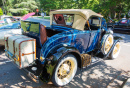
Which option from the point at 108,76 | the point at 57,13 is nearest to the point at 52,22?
the point at 57,13

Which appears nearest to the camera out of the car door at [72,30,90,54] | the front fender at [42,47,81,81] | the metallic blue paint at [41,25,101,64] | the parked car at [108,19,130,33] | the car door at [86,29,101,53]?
the front fender at [42,47,81,81]

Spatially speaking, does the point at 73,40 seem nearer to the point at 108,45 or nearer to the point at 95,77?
the point at 95,77

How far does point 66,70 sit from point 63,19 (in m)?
2.05

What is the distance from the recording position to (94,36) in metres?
4.18

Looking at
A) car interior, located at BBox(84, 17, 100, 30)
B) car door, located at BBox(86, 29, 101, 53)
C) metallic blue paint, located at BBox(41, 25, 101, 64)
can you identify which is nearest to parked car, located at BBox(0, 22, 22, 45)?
metallic blue paint, located at BBox(41, 25, 101, 64)

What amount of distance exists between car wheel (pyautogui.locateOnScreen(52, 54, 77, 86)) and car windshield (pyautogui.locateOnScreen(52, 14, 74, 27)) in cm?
132

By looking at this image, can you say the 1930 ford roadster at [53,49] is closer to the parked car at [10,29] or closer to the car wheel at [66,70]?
the car wheel at [66,70]

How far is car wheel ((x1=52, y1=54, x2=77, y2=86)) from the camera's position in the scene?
2.89m

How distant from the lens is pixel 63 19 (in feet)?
14.0

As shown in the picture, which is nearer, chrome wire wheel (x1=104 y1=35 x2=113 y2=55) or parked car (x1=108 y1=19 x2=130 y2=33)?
chrome wire wheel (x1=104 y1=35 x2=113 y2=55)

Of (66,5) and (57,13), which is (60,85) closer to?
(57,13)

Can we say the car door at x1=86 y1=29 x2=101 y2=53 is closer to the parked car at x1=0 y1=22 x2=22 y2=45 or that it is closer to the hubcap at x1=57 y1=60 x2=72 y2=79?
the hubcap at x1=57 y1=60 x2=72 y2=79

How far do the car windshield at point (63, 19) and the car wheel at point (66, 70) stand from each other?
1.32 metres

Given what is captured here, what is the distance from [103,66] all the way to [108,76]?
0.74 metres
